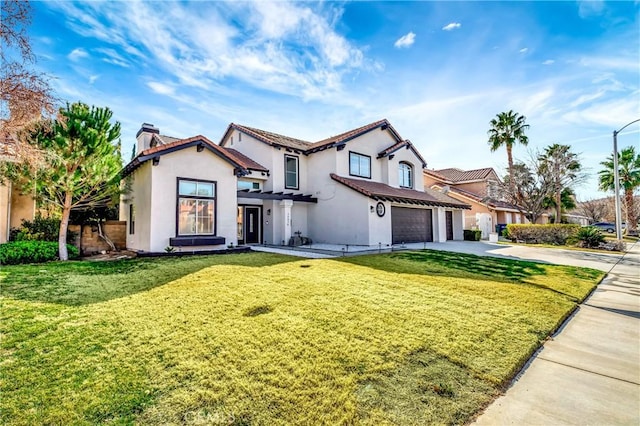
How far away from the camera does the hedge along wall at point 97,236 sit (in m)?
13.8

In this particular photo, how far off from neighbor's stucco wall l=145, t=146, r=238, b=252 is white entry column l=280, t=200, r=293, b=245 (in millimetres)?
3925

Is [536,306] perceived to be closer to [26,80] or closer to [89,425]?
[89,425]

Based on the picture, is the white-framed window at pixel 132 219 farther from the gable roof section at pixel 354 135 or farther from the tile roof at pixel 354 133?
the tile roof at pixel 354 133

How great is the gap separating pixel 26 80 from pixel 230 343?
22.9 feet

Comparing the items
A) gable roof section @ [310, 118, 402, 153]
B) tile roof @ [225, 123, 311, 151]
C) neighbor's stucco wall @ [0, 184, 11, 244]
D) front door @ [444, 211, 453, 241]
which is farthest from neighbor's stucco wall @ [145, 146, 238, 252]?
front door @ [444, 211, 453, 241]

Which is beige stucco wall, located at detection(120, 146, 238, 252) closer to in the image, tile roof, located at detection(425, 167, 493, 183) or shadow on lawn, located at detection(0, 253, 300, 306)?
shadow on lawn, located at detection(0, 253, 300, 306)

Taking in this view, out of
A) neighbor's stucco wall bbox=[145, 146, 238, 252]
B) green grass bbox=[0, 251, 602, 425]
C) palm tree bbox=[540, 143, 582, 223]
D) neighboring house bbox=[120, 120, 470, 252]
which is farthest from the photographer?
palm tree bbox=[540, 143, 582, 223]

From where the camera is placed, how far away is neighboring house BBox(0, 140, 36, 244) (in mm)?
11961

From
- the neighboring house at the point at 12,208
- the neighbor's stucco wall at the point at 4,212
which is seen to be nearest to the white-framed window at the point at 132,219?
the neighboring house at the point at 12,208

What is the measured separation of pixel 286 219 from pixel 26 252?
1129 centimetres

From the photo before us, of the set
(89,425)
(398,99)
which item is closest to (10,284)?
(89,425)

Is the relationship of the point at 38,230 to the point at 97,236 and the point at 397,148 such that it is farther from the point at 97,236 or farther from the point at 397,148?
the point at 397,148

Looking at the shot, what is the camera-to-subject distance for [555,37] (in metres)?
10.9

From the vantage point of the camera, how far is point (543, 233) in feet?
75.0
